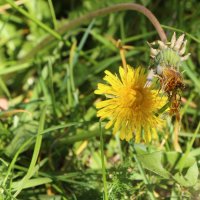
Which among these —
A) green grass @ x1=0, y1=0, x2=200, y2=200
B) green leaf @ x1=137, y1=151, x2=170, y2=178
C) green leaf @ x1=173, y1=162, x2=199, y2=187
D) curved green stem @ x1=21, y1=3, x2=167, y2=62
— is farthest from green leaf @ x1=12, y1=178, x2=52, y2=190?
curved green stem @ x1=21, y1=3, x2=167, y2=62

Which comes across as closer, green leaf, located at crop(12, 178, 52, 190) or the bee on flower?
the bee on flower

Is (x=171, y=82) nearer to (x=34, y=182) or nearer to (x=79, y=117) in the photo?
(x=34, y=182)

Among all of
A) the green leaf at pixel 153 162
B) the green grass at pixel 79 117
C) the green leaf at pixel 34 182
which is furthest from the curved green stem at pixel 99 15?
the green leaf at pixel 34 182

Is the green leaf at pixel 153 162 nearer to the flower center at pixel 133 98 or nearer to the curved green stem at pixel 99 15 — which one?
the flower center at pixel 133 98

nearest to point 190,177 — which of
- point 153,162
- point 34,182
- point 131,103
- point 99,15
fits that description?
point 153,162

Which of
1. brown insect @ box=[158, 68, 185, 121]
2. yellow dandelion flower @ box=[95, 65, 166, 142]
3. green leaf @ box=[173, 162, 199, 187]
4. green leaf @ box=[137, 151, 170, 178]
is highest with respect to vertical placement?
brown insect @ box=[158, 68, 185, 121]

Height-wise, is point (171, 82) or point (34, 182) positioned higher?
point (171, 82)

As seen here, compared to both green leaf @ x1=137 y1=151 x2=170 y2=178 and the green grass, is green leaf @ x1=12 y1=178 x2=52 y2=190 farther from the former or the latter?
green leaf @ x1=137 y1=151 x2=170 y2=178
